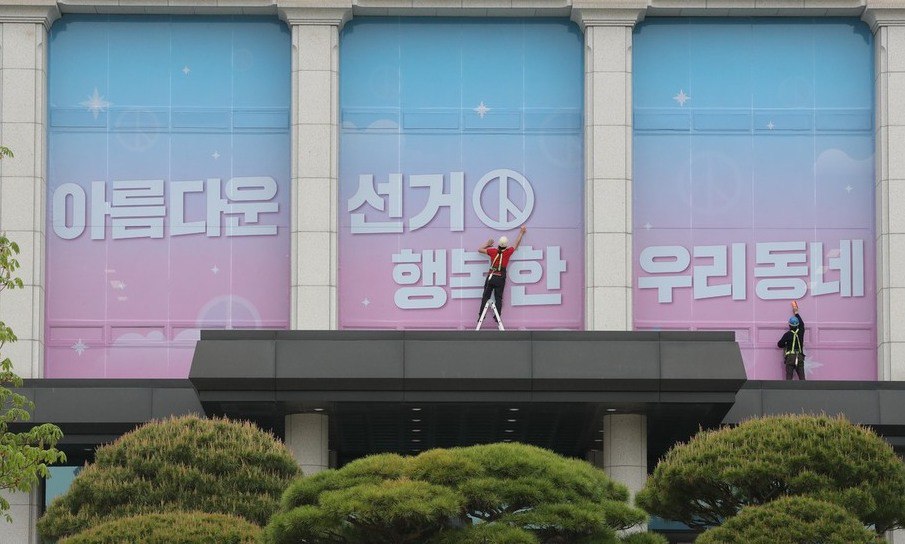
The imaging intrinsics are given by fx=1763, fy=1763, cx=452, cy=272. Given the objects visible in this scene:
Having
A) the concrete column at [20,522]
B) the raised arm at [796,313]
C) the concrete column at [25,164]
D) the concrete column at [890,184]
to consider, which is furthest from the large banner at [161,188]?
the concrete column at [890,184]

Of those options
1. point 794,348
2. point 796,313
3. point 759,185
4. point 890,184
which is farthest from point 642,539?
point 890,184

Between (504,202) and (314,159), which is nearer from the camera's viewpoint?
(314,159)

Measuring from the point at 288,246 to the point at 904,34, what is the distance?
46.5 ft

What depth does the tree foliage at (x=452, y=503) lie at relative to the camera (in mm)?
23406

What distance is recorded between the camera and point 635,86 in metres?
39.0

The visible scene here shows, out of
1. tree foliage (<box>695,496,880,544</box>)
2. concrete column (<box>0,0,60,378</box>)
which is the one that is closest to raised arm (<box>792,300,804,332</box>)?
tree foliage (<box>695,496,880,544</box>)

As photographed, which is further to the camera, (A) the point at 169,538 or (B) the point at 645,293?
(B) the point at 645,293

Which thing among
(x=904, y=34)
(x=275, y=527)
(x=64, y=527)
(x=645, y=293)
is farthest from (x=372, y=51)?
(x=275, y=527)

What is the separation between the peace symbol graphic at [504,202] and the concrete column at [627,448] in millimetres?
5247

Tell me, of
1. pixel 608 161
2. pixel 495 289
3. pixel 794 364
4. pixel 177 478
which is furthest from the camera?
pixel 608 161

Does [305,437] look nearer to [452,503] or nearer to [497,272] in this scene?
[497,272]

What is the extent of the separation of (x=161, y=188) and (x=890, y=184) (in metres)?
15.8

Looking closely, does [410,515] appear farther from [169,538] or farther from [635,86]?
[635,86]

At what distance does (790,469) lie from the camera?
2698cm
